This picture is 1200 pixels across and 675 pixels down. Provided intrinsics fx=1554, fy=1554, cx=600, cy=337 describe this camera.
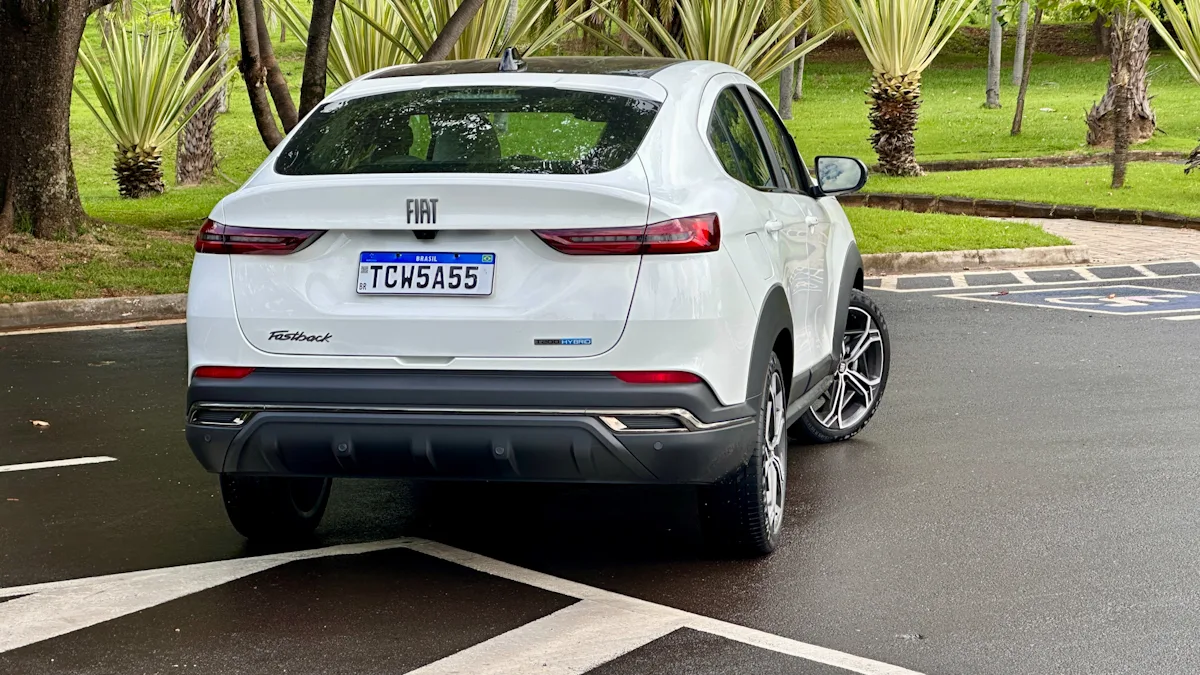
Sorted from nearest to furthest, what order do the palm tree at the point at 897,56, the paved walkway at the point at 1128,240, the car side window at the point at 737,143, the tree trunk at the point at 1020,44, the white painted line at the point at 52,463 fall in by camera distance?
the car side window at the point at 737,143, the white painted line at the point at 52,463, the paved walkway at the point at 1128,240, the palm tree at the point at 897,56, the tree trunk at the point at 1020,44

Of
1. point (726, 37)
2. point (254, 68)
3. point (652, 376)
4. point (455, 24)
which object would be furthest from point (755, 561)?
point (726, 37)

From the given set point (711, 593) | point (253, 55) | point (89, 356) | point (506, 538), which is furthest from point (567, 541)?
point (253, 55)

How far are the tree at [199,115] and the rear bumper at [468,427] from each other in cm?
2325

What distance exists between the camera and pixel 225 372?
483 centimetres

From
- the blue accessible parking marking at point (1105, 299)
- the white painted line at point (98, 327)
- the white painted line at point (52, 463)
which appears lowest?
the blue accessible parking marking at point (1105, 299)

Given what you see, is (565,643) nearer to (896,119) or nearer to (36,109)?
(36,109)

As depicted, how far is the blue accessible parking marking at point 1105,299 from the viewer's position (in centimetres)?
1183

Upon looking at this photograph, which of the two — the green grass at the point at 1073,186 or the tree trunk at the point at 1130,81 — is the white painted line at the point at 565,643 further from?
the tree trunk at the point at 1130,81

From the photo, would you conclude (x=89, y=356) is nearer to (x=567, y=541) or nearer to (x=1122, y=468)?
(x=567, y=541)

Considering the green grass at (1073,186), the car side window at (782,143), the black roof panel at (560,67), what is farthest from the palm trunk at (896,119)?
the black roof panel at (560,67)

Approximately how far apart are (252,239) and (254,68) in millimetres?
11401

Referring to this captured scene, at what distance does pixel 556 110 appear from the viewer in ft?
17.3

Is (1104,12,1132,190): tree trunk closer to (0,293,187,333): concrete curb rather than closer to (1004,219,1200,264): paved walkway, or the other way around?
(1004,219,1200,264): paved walkway

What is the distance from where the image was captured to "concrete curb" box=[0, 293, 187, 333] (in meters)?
11.7
